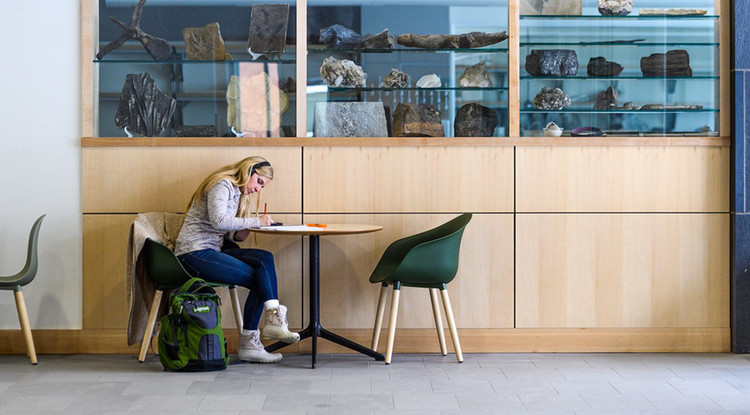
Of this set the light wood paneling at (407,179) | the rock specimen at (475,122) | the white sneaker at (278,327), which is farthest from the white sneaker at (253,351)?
the rock specimen at (475,122)

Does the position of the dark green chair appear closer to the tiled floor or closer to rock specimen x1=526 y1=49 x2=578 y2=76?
the tiled floor

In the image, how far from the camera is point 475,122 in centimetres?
557

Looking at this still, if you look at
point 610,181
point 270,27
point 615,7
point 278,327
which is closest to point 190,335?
point 278,327

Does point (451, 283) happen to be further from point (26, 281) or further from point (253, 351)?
point (26, 281)

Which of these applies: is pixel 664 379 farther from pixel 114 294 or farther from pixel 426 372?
pixel 114 294

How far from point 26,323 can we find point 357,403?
2.27 metres

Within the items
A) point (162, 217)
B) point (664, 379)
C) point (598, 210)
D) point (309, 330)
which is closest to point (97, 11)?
point (162, 217)

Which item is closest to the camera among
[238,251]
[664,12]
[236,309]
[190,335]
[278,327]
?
[190,335]

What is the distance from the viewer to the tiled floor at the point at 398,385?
4.08 meters

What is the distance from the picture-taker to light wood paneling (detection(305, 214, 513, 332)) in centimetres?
550

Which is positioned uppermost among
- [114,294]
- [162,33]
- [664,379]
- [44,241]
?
[162,33]

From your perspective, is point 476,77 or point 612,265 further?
point 476,77

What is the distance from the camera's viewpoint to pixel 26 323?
5.12m

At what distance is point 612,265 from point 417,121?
1.60m
